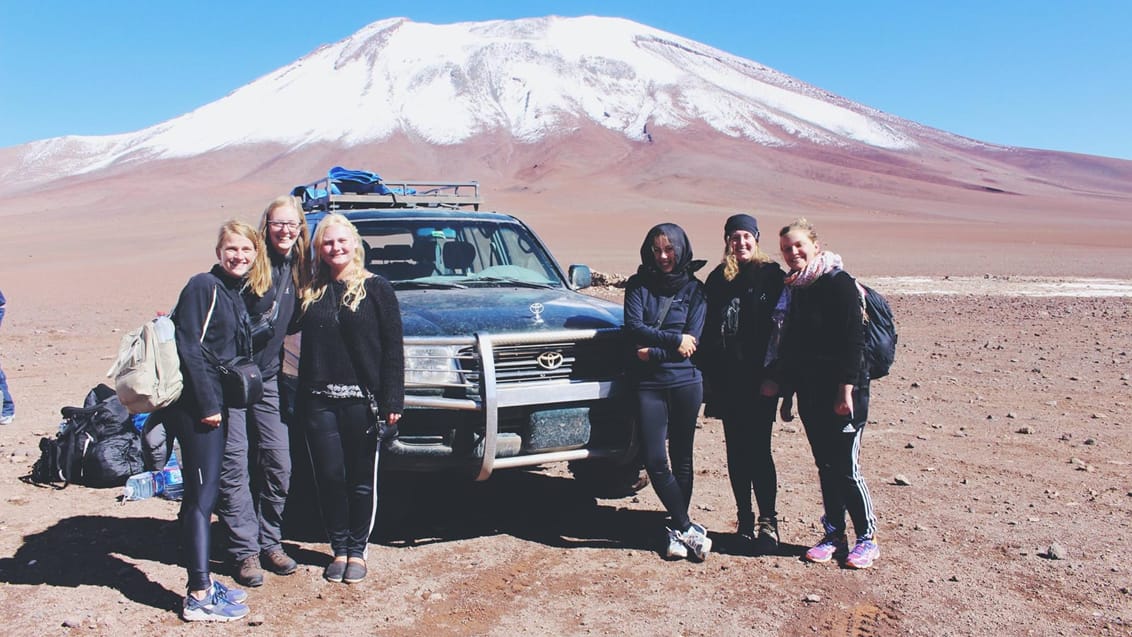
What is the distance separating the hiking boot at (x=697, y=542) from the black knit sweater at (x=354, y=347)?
1.67 meters

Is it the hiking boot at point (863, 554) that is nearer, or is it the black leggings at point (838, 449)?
the black leggings at point (838, 449)

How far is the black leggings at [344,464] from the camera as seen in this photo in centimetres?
447

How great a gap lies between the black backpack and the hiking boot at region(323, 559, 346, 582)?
2250 mm

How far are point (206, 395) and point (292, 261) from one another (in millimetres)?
793

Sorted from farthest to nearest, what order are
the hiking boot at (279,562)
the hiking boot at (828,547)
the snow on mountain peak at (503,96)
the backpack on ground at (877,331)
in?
the snow on mountain peak at (503,96)
the hiking boot at (828,547)
the hiking boot at (279,562)
the backpack on ground at (877,331)

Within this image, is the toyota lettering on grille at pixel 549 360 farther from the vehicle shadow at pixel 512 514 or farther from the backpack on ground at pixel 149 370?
the backpack on ground at pixel 149 370

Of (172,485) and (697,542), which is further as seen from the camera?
(172,485)

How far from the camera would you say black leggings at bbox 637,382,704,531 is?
4926mm

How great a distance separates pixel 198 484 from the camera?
423 centimetres

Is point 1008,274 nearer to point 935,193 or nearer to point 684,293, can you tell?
point 684,293

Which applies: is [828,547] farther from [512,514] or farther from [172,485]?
[172,485]

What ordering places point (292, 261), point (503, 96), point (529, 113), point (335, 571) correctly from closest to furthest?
point (292, 261)
point (335, 571)
point (529, 113)
point (503, 96)

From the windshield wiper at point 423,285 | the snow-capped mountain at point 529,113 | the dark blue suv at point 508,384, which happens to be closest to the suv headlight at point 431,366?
the dark blue suv at point 508,384

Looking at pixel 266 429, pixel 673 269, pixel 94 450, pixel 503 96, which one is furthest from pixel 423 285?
pixel 503 96
